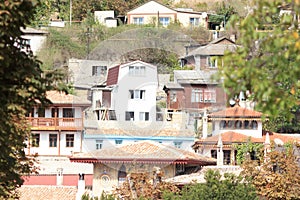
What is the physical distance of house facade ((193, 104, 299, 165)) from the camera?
62.9 metres

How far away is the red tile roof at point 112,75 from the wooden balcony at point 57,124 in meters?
3.43

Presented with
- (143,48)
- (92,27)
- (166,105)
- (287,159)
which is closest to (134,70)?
(143,48)

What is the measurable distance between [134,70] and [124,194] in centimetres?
1564

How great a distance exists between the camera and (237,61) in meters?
12.6

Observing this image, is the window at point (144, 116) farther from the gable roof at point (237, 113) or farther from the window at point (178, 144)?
the gable roof at point (237, 113)

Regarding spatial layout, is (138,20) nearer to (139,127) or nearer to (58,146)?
(58,146)

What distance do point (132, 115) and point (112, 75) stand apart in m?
5.50

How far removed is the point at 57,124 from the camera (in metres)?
70.8

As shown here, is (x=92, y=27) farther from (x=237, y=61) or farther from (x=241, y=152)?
(x=237, y=61)

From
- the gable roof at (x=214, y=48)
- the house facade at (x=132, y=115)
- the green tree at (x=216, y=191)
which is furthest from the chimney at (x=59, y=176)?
the green tree at (x=216, y=191)

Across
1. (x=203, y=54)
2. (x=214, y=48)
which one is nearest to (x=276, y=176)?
(x=203, y=54)

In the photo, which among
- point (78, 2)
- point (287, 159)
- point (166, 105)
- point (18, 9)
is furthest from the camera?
point (78, 2)

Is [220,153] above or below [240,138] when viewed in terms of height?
below

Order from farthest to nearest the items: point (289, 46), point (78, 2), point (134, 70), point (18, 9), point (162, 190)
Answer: point (78, 2) → point (134, 70) → point (162, 190) → point (18, 9) → point (289, 46)
